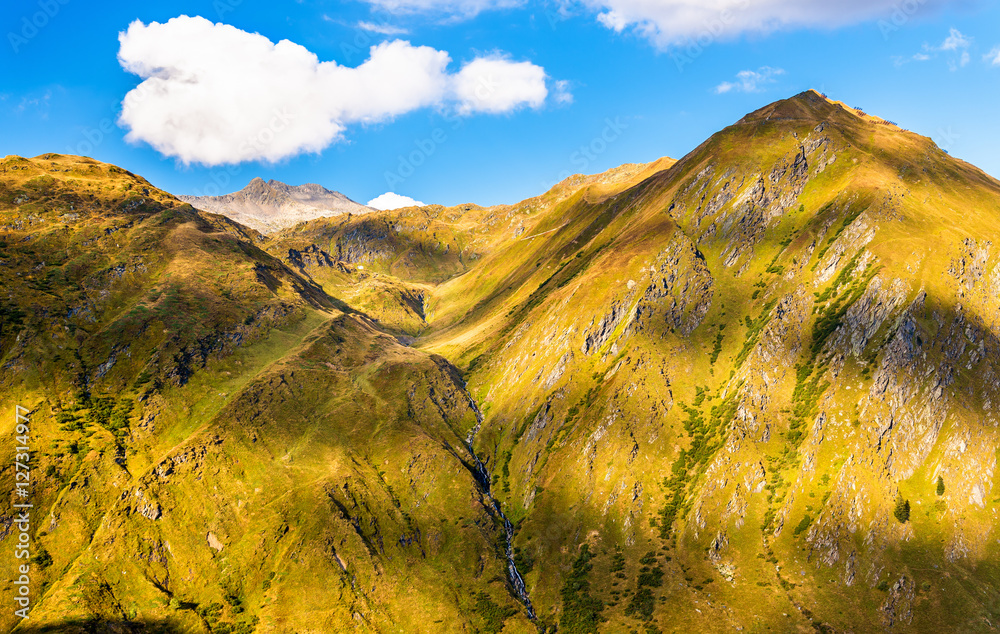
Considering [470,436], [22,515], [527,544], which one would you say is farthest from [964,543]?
[22,515]

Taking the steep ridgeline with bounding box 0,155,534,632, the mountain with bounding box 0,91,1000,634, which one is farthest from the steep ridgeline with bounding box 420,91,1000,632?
the steep ridgeline with bounding box 0,155,534,632

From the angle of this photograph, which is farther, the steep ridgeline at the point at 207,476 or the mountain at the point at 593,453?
the steep ridgeline at the point at 207,476

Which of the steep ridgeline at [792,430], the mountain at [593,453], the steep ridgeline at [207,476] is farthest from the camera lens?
the steep ridgeline at [207,476]

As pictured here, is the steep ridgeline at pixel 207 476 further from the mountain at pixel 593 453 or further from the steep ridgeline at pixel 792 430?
the steep ridgeline at pixel 792 430

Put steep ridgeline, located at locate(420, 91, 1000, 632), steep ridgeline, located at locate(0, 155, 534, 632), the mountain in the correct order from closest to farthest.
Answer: steep ridgeline, located at locate(420, 91, 1000, 632)
the mountain
steep ridgeline, located at locate(0, 155, 534, 632)

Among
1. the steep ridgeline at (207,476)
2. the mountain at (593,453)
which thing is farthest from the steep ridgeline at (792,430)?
the steep ridgeline at (207,476)

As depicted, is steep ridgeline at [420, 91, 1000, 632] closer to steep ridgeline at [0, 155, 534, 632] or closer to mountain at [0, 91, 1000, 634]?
mountain at [0, 91, 1000, 634]

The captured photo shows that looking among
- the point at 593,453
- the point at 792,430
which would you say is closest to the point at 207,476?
the point at 593,453

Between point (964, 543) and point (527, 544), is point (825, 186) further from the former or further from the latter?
point (527, 544)
